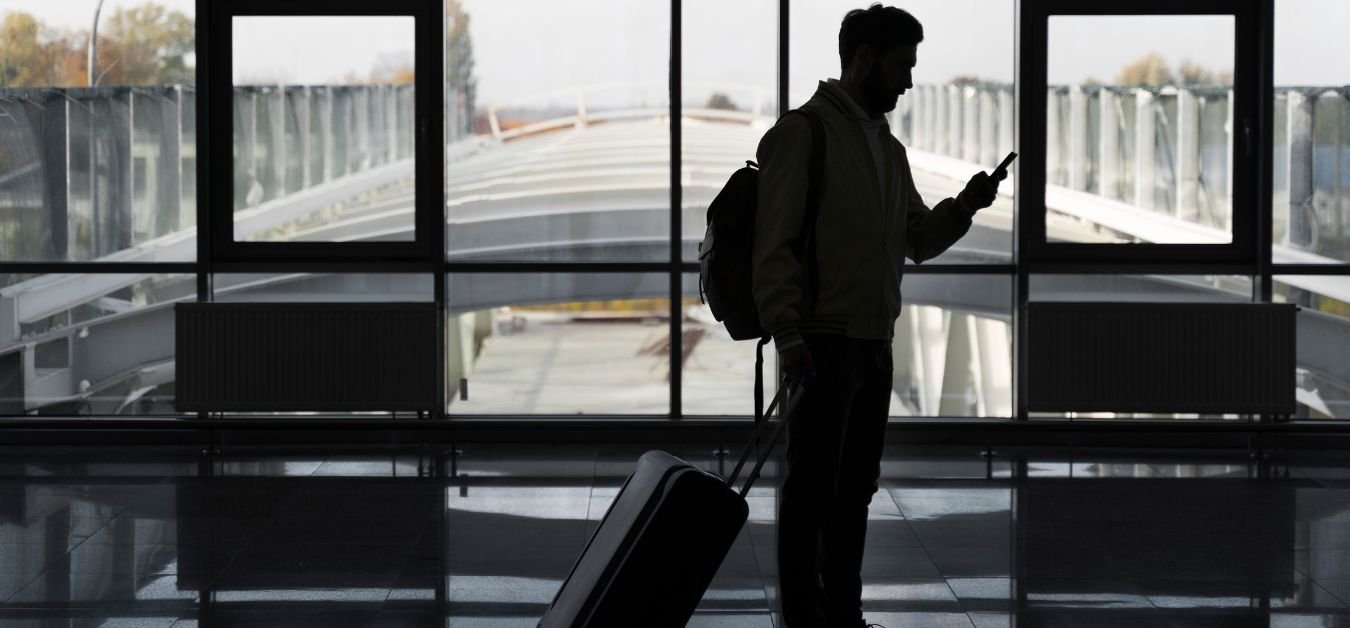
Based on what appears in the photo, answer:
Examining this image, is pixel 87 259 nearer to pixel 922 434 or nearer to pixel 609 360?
pixel 609 360

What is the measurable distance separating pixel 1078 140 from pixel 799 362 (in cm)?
441

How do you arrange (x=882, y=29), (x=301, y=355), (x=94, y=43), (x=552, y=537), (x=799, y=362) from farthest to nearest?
(x=94, y=43)
(x=301, y=355)
(x=552, y=537)
(x=882, y=29)
(x=799, y=362)

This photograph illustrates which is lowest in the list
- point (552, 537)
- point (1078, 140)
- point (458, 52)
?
point (552, 537)

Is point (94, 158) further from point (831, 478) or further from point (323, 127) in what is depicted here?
point (831, 478)

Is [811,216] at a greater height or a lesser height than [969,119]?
lesser

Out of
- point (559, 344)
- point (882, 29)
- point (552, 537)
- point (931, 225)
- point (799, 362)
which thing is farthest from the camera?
point (559, 344)

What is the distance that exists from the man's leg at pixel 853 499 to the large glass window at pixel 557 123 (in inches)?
148

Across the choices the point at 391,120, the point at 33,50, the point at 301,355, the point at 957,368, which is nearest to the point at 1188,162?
the point at 957,368

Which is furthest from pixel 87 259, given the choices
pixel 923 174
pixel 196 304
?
pixel 923 174

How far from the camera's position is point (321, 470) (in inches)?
261

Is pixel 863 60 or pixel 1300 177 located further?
pixel 1300 177

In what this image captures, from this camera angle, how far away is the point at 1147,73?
7340 millimetres

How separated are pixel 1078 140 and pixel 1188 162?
53cm

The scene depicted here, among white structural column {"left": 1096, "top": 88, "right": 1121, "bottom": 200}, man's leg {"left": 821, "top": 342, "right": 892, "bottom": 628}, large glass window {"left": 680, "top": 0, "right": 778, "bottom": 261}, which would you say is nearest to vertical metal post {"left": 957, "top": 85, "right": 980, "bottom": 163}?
white structural column {"left": 1096, "top": 88, "right": 1121, "bottom": 200}
